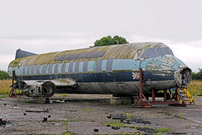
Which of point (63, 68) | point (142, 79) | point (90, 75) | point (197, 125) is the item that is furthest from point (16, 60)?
point (197, 125)

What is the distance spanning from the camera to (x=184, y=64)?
55.9 feet

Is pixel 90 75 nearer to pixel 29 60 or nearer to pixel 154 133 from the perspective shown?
pixel 29 60

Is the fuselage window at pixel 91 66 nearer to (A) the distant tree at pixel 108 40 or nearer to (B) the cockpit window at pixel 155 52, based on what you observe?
(B) the cockpit window at pixel 155 52

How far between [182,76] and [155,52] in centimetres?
220

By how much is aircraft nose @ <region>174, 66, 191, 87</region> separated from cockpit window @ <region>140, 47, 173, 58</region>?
63.3 inches

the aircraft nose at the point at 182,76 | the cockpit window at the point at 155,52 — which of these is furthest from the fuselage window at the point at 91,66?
the aircraft nose at the point at 182,76

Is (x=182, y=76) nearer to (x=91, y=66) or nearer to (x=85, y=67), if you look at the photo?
(x=91, y=66)

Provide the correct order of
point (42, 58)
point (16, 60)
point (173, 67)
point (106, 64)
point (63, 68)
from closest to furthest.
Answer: point (173, 67)
point (106, 64)
point (63, 68)
point (42, 58)
point (16, 60)

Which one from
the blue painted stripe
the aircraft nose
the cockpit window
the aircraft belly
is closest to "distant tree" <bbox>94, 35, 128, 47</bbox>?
the blue painted stripe

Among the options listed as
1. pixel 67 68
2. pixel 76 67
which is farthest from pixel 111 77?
pixel 67 68

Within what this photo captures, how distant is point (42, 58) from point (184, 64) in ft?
47.3

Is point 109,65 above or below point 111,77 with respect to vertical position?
above

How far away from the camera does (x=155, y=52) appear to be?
1764 centimetres

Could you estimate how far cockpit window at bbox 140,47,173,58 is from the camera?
57.6ft
